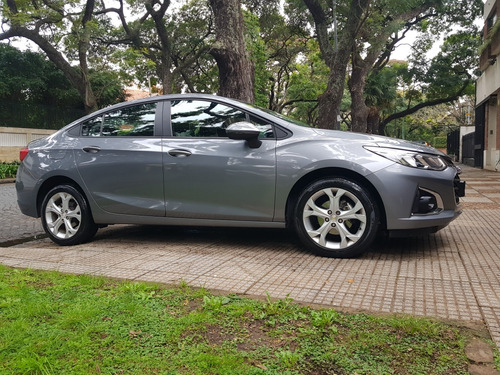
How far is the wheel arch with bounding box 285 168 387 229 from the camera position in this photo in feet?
13.4

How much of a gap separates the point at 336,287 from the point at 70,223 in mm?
3195

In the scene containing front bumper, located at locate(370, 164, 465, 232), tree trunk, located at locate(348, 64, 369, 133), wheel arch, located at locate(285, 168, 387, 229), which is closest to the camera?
front bumper, located at locate(370, 164, 465, 232)

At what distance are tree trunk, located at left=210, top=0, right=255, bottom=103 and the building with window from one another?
12386mm

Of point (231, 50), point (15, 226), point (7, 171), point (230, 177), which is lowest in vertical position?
point (15, 226)

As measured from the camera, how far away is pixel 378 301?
113 inches

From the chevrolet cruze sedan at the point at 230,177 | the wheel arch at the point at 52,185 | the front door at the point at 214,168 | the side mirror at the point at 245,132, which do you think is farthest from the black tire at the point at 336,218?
the wheel arch at the point at 52,185

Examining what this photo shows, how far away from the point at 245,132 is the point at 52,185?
244 centimetres

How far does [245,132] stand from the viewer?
13.9 ft

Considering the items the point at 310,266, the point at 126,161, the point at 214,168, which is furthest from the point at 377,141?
the point at 126,161

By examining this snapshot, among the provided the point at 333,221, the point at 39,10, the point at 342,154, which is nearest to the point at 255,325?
the point at 333,221

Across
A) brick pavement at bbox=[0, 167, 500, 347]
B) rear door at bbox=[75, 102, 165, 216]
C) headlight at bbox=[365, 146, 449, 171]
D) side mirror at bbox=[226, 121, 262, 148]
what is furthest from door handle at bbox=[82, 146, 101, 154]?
headlight at bbox=[365, 146, 449, 171]

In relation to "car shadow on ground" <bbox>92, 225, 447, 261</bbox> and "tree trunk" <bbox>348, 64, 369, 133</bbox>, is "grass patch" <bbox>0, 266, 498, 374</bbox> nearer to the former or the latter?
"car shadow on ground" <bbox>92, 225, 447, 261</bbox>

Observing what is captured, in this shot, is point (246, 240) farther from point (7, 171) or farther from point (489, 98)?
point (489, 98)

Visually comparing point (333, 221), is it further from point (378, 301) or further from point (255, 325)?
point (255, 325)
